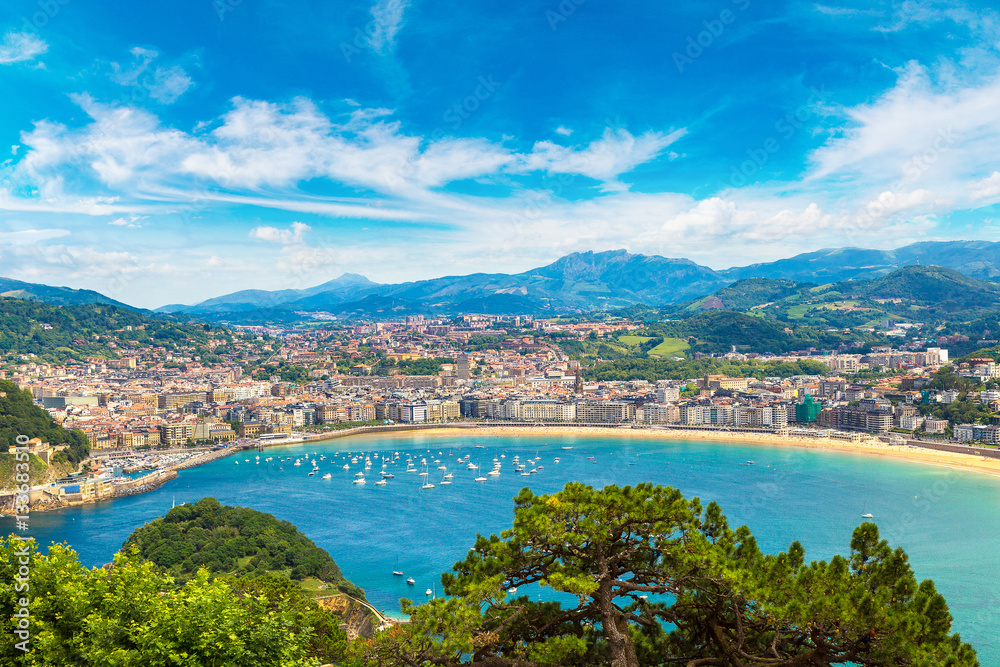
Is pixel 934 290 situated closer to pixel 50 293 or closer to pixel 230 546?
pixel 230 546

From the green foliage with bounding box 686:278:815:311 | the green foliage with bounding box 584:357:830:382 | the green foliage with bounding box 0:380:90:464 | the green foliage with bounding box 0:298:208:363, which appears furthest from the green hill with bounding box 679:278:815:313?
Result: the green foliage with bounding box 0:380:90:464

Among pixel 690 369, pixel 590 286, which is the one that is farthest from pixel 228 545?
pixel 590 286

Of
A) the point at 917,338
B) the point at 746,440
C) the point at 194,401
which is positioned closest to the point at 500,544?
the point at 746,440

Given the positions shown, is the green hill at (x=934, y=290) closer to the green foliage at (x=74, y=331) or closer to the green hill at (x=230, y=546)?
the green foliage at (x=74, y=331)

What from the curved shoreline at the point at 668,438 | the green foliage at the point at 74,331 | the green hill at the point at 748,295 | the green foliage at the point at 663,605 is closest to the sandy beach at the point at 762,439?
the curved shoreline at the point at 668,438

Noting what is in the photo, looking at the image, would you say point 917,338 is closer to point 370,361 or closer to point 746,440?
point 746,440

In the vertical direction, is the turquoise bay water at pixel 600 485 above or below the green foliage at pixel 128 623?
below
